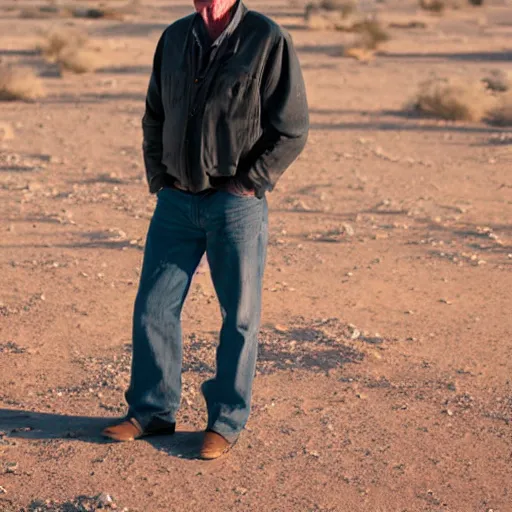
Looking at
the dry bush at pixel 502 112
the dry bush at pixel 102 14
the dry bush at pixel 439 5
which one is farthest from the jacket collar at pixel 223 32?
the dry bush at pixel 439 5

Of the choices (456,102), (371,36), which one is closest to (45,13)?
(371,36)

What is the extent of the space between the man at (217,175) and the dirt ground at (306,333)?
398 millimetres

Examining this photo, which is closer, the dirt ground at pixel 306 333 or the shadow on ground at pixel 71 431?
the dirt ground at pixel 306 333

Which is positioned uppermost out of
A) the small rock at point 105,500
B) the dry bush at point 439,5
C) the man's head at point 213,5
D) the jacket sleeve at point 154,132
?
the man's head at point 213,5

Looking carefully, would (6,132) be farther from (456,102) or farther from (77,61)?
(77,61)

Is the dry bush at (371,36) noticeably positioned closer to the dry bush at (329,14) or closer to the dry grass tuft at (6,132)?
the dry bush at (329,14)

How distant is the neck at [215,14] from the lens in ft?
15.0

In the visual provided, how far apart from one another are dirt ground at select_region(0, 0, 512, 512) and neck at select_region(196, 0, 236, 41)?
182cm

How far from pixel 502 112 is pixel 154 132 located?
12.6 meters

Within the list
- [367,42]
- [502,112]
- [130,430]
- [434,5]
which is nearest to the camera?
[130,430]

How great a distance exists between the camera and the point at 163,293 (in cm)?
486

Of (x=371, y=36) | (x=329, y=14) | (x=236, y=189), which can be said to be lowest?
(x=329, y=14)

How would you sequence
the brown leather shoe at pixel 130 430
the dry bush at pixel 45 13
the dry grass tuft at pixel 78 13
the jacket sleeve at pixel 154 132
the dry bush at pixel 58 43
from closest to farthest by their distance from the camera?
Answer: the jacket sleeve at pixel 154 132, the brown leather shoe at pixel 130 430, the dry bush at pixel 58 43, the dry grass tuft at pixel 78 13, the dry bush at pixel 45 13

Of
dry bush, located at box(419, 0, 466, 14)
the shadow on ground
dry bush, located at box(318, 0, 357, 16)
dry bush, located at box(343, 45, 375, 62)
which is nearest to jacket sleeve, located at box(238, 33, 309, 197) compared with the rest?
the shadow on ground
